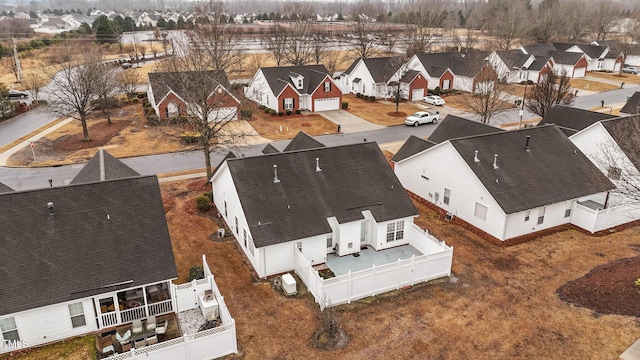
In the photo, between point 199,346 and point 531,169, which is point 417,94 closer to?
point 531,169

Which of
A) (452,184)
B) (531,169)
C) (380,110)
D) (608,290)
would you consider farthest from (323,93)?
(608,290)

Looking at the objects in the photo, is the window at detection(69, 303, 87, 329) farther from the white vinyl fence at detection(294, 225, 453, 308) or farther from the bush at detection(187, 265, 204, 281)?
the white vinyl fence at detection(294, 225, 453, 308)

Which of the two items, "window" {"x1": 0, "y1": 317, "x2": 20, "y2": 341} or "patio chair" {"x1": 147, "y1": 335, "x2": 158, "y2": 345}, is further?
"patio chair" {"x1": 147, "y1": 335, "x2": 158, "y2": 345}

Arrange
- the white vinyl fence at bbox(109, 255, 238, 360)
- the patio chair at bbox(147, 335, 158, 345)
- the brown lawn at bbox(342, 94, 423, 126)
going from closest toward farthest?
the white vinyl fence at bbox(109, 255, 238, 360) → the patio chair at bbox(147, 335, 158, 345) → the brown lawn at bbox(342, 94, 423, 126)

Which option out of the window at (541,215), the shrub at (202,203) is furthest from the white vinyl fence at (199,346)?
the window at (541,215)

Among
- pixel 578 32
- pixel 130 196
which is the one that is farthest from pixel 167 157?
pixel 578 32

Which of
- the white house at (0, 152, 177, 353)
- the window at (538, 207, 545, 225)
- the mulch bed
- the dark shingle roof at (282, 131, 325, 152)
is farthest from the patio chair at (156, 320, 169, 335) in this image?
the window at (538, 207, 545, 225)

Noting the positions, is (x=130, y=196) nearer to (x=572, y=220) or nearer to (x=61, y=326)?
(x=61, y=326)

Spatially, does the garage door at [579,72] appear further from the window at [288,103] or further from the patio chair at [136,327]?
the patio chair at [136,327]
